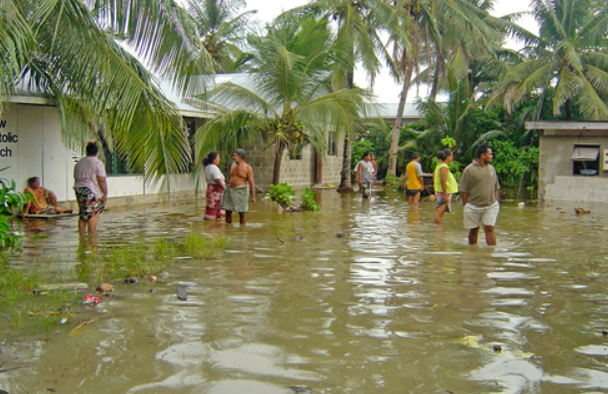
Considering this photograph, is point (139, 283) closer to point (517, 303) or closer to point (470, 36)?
point (517, 303)

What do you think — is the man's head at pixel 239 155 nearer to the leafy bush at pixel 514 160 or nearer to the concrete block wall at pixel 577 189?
the concrete block wall at pixel 577 189

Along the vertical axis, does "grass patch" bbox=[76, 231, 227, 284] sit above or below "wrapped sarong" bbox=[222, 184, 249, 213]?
below

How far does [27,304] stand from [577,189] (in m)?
18.5

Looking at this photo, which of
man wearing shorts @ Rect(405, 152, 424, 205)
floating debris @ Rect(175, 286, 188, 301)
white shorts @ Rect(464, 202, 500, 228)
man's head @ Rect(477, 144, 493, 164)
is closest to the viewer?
floating debris @ Rect(175, 286, 188, 301)

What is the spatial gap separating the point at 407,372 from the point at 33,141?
38.3 feet

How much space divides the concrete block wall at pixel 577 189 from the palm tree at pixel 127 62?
1544 centimetres

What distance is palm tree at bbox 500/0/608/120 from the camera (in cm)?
2286

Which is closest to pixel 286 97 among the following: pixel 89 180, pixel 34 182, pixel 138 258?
pixel 34 182

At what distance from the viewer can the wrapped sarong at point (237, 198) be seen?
11570 mm

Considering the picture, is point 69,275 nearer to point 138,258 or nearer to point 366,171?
point 138,258

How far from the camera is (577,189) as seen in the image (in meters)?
19.9

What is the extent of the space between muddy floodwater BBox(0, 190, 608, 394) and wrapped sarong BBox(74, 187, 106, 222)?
1.56 ft

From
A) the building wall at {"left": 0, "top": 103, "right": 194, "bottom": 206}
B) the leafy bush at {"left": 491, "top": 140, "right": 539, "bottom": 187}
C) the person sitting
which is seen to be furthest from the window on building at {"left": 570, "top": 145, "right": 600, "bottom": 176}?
the person sitting

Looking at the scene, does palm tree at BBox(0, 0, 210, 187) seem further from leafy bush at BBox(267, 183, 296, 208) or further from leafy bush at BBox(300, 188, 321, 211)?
leafy bush at BBox(300, 188, 321, 211)
